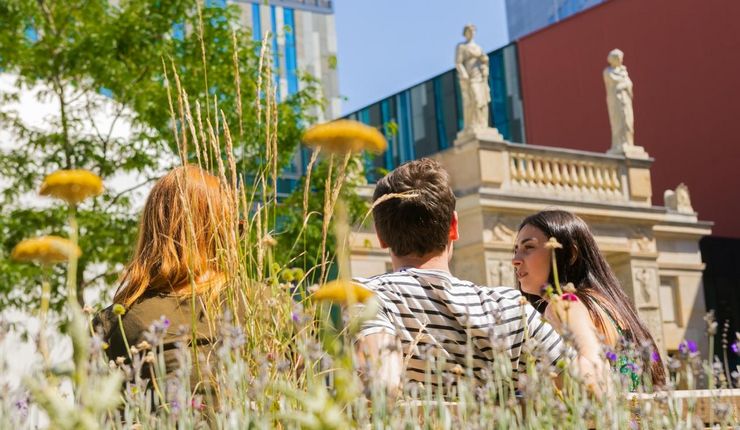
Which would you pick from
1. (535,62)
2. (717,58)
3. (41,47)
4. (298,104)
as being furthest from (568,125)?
(41,47)

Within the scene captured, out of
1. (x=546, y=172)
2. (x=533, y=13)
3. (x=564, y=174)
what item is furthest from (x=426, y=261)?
(x=533, y=13)

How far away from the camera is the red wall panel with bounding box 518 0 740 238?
2072cm

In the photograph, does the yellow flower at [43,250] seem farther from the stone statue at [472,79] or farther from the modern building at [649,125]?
the stone statue at [472,79]

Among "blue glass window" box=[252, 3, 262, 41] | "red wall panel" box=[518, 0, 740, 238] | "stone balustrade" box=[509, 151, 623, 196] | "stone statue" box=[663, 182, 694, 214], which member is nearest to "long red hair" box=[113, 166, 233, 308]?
"stone balustrade" box=[509, 151, 623, 196]

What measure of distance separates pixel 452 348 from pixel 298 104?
9.03 metres

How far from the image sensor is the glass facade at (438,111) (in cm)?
2530

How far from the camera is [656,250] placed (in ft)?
54.3

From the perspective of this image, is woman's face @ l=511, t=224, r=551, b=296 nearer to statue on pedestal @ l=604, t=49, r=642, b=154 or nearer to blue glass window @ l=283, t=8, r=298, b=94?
statue on pedestal @ l=604, t=49, r=642, b=154

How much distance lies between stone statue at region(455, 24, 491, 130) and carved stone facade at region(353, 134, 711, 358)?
0.92 feet

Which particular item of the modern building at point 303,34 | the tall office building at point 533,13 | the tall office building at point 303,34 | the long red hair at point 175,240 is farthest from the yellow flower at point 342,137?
the modern building at point 303,34

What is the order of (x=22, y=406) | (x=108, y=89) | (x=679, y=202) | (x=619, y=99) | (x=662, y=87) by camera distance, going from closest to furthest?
1. (x=22, y=406)
2. (x=108, y=89)
3. (x=619, y=99)
4. (x=679, y=202)
5. (x=662, y=87)

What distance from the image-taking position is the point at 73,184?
1.51 meters

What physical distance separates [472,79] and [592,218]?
8.45ft

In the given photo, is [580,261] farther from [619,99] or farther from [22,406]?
[619,99]
